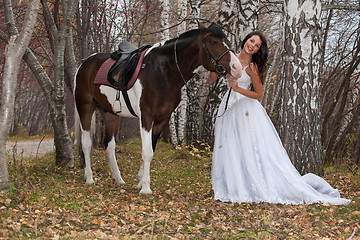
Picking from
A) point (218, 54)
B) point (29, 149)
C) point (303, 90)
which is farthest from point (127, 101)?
point (29, 149)

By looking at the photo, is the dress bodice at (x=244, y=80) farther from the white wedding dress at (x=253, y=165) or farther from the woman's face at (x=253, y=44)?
the woman's face at (x=253, y=44)

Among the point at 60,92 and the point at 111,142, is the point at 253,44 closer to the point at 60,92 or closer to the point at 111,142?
the point at 111,142

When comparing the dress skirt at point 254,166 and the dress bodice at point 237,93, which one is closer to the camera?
the dress skirt at point 254,166

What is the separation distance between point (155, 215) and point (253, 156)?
1722 mm

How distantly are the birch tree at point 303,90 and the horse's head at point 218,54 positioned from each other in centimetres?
170

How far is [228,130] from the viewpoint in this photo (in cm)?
520

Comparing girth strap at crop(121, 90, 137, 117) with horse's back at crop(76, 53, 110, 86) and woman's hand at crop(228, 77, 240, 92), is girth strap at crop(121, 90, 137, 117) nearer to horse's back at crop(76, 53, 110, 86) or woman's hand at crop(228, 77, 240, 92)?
horse's back at crop(76, 53, 110, 86)

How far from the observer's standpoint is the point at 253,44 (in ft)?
16.3

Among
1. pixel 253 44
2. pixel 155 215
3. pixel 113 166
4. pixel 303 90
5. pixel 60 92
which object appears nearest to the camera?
pixel 155 215

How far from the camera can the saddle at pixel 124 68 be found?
5.42 m

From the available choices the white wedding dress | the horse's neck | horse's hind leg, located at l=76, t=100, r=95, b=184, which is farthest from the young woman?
A: horse's hind leg, located at l=76, t=100, r=95, b=184

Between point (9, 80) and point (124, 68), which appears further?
point (124, 68)

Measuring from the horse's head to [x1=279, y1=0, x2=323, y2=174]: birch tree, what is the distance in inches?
66.9

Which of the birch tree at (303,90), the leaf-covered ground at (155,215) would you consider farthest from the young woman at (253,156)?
the birch tree at (303,90)
